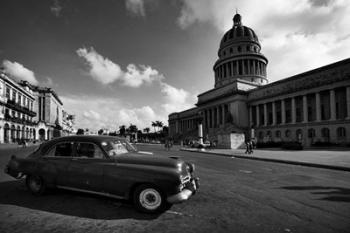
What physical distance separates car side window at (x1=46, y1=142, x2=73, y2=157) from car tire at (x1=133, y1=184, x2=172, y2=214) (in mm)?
2124

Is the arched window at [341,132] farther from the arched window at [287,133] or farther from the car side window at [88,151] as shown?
the car side window at [88,151]

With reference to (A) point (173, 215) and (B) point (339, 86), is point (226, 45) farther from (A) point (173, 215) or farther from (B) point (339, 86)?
(A) point (173, 215)

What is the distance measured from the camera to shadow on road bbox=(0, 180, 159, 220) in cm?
381

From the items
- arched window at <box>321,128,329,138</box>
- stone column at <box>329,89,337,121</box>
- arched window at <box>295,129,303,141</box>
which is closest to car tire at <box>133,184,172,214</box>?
stone column at <box>329,89,337,121</box>

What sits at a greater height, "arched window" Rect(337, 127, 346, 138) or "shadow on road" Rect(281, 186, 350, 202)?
"arched window" Rect(337, 127, 346, 138)

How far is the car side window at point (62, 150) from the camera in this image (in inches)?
189

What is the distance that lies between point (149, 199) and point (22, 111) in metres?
71.7

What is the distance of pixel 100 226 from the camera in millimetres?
3318

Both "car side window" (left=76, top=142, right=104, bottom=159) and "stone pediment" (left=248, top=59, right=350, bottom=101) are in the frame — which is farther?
"stone pediment" (left=248, top=59, right=350, bottom=101)

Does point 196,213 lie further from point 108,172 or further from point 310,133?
point 310,133

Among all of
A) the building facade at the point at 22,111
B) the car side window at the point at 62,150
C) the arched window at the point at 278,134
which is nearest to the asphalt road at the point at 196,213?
the car side window at the point at 62,150

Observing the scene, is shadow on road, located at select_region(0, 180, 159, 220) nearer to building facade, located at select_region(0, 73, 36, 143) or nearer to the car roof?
the car roof

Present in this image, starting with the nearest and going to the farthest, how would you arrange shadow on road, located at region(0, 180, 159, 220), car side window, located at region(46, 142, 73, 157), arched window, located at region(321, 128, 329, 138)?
shadow on road, located at region(0, 180, 159, 220), car side window, located at region(46, 142, 73, 157), arched window, located at region(321, 128, 329, 138)

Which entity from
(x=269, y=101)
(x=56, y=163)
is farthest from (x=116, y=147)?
(x=269, y=101)
